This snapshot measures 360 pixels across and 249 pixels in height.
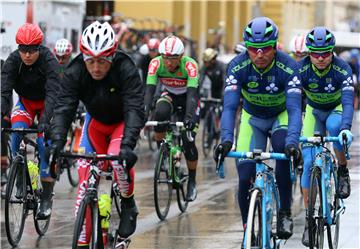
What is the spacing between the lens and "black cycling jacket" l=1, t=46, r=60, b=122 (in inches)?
446

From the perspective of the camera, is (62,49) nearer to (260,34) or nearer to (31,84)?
(31,84)

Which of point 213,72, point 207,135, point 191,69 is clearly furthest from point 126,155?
point 213,72

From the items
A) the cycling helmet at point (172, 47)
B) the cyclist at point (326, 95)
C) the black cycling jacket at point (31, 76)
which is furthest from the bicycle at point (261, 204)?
the cycling helmet at point (172, 47)

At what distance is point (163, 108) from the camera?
13.4 m

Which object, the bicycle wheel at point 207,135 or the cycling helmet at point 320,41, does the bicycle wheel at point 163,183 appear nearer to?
the cycling helmet at point 320,41

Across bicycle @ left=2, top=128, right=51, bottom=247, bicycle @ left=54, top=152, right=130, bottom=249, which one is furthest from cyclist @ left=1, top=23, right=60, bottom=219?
bicycle @ left=54, top=152, right=130, bottom=249

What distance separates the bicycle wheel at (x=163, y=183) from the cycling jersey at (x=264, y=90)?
127 inches

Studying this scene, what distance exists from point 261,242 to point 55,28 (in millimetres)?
16145

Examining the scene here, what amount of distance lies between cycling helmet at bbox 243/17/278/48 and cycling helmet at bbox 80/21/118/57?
1.18 m

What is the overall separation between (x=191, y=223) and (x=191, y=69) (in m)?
1.89

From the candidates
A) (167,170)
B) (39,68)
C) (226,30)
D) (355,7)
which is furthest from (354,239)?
(355,7)

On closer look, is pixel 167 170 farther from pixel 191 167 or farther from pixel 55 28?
pixel 55 28

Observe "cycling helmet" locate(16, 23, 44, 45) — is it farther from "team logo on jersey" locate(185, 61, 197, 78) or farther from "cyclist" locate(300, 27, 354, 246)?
"cyclist" locate(300, 27, 354, 246)

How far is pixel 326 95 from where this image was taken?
11.2m
